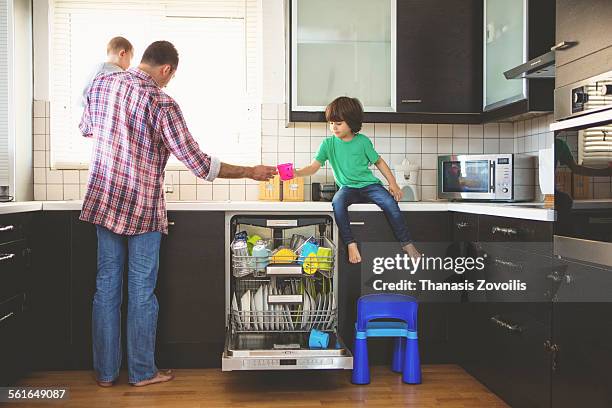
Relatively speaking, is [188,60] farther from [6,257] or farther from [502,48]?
[502,48]

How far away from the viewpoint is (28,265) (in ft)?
10.9

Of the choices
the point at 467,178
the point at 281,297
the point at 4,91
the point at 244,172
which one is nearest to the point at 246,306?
the point at 281,297

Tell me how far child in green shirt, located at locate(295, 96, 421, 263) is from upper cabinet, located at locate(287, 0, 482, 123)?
24 centimetres

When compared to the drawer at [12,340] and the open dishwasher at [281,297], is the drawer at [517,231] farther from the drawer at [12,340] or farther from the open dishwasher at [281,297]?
the drawer at [12,340]

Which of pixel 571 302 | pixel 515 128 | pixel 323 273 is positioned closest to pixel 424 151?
pixel 515 128

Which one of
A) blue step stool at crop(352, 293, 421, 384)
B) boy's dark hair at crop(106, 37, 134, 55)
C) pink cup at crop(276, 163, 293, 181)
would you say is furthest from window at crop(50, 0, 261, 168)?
blue step stool at crop(352, 293, 421, 384)

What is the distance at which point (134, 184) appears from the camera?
10.3 feet

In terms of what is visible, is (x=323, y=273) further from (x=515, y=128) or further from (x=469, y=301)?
(x=515, y=128)

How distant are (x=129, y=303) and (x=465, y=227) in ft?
5.49

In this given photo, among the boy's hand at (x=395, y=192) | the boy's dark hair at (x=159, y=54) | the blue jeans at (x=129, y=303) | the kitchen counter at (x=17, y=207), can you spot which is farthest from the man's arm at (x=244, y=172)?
the kitchen counter at (x=17, y=207)

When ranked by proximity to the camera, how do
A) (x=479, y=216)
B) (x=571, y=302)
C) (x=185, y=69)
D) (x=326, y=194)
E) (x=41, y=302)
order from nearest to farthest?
(x=571, y=302), (x=479, y=216), (x=41, y=302), (x=326, y=194), (x=185, y=69)

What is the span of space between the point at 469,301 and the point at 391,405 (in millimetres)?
716

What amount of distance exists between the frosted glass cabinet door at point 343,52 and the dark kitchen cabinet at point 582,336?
1.71 metres

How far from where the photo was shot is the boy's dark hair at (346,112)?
11.7ft
